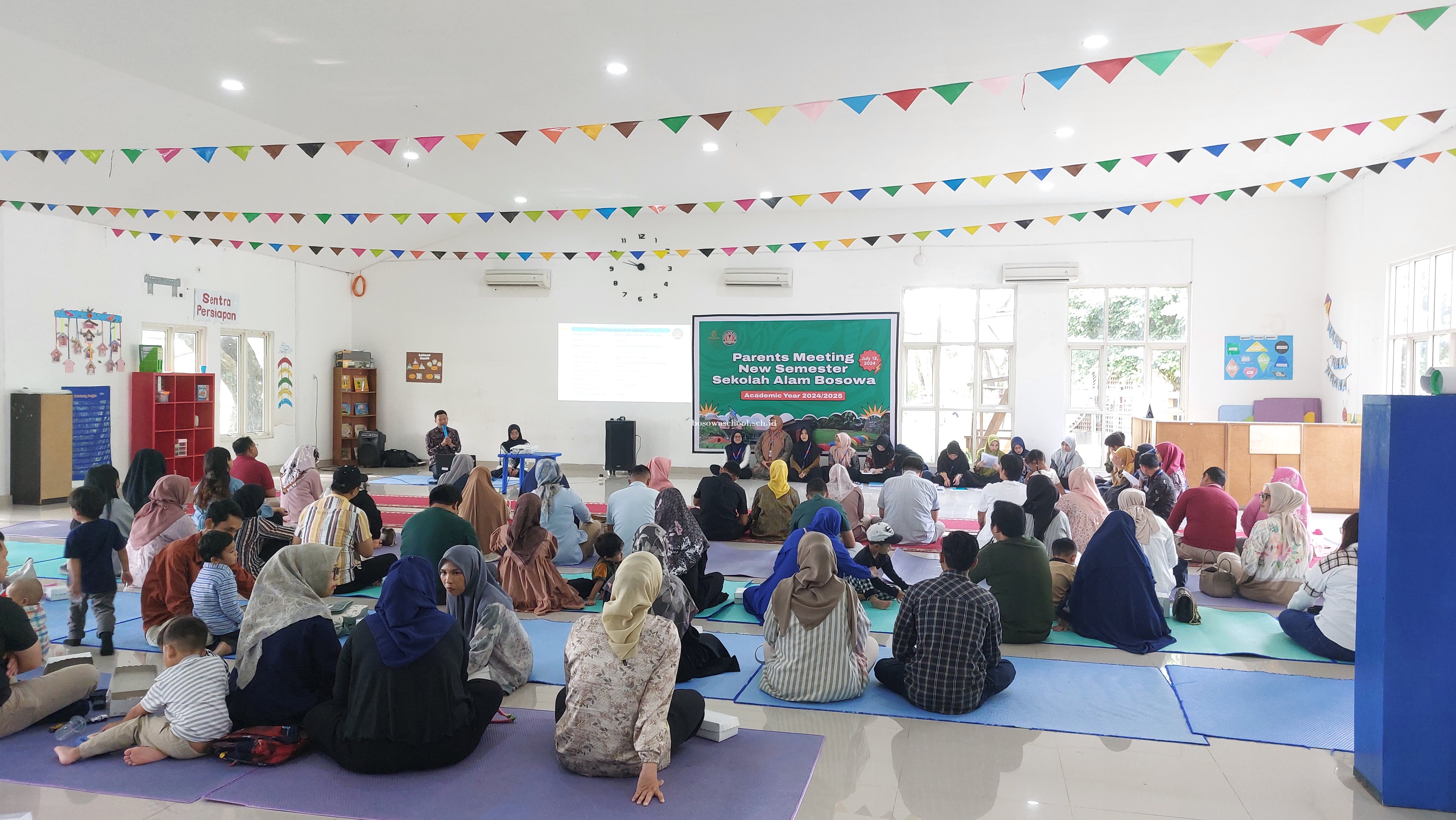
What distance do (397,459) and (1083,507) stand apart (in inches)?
400

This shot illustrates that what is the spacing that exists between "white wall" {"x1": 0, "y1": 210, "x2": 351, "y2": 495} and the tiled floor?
25.2 ft

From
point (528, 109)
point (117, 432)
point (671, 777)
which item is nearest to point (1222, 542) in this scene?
point (671, 777)

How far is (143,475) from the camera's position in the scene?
21.9ft

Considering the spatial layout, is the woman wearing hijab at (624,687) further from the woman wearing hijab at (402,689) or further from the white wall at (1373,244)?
the white wall at (1373,244)

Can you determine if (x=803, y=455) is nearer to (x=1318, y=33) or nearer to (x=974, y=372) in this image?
(x=974, y=372)

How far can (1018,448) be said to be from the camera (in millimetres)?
11492

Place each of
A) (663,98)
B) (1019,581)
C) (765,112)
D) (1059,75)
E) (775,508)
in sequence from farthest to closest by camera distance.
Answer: (775,508) < (663,98) < (765,112) < (1059,75) < (1019,581)

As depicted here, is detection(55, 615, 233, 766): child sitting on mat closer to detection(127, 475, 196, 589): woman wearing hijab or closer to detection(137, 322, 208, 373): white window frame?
detection(127, 475, 196, 589): woman wearing hijab

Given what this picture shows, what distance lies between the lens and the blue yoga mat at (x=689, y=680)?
405cm

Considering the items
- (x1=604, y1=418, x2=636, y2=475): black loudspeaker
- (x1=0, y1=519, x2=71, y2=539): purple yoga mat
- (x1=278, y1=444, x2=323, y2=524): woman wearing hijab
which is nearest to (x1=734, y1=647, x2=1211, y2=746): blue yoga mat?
(x1=278, y1=444, x2=323, y2=524): woman wearing hijab

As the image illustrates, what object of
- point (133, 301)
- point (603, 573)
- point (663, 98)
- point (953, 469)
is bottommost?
point (603, 573)

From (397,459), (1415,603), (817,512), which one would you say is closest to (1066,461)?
(817,512)

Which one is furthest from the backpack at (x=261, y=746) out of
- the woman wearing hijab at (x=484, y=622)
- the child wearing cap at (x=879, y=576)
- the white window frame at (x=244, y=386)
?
the white window frame at (x=244, y=386)

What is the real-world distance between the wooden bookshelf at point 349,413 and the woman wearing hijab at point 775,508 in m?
8.04
